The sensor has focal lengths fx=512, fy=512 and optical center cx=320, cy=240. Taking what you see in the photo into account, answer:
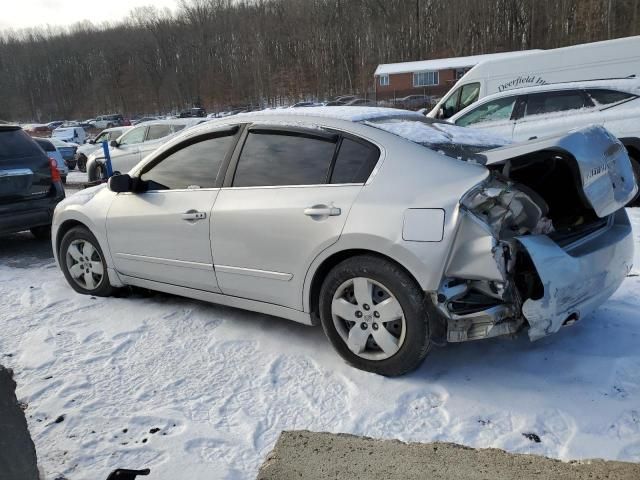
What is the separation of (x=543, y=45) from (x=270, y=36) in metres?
→ 40.5

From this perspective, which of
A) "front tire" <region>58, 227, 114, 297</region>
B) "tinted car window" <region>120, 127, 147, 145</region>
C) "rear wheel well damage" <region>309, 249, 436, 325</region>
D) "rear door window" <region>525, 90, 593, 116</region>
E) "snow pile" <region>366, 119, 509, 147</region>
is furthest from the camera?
"tinted car window" <region>120, 127, 147, 145</region>

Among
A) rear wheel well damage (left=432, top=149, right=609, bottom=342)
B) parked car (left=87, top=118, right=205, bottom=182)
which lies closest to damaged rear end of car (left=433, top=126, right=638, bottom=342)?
rear wheel well damage (left=432, top=149, right=609, bottom=342)

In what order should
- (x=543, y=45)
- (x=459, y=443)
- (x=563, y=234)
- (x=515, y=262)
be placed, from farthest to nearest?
1. (x=543, y=45)
2. (x=563, y=234)
3. (x=515, y=262)
4. (x=459, y=443)

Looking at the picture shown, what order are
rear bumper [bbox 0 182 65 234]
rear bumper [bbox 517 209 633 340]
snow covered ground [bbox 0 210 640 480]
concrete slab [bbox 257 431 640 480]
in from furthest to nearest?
rear bumper [bbox 0 182 65 234]
rear bumper [bbox 517 209 633 340]
snow covered ground [bbox 0 210 640 480]
concrete slab [bbox 257 431 640 480]

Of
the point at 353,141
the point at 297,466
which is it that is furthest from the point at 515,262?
the point at 297,466

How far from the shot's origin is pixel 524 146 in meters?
3.01

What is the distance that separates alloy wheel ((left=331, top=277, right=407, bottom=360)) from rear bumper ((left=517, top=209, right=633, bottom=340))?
0.73 meters

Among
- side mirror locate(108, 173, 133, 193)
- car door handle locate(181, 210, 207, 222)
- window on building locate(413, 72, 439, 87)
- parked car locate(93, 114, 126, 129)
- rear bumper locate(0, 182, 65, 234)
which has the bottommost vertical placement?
rear bumper locate(0, 182, 65, 234)

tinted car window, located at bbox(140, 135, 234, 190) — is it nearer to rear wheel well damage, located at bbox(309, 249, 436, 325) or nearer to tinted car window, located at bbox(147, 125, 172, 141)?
rear wheel well damage, located at bbox(309, 249, 436, 325)

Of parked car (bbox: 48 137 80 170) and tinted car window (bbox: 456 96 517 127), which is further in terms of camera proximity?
parked car (bbox: 48 137 80 170)

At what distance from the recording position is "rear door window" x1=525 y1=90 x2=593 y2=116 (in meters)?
8.33

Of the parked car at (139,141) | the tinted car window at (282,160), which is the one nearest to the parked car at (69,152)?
the parked car at (139,141)

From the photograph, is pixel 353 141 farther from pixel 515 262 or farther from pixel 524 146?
pixel 515 262

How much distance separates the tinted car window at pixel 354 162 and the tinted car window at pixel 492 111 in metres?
6.71
